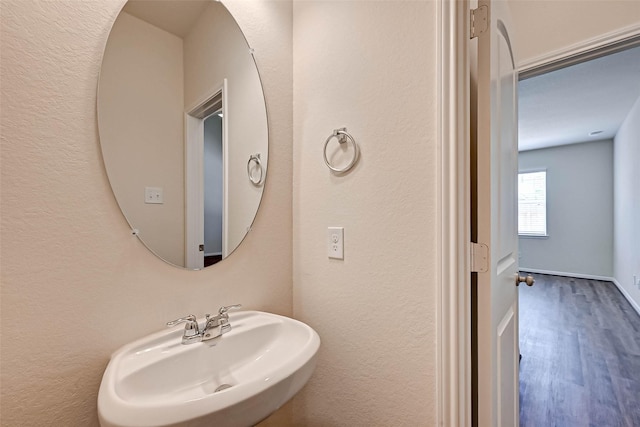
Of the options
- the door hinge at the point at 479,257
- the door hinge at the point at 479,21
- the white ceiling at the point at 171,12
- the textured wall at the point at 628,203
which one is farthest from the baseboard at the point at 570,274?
the white ceiling at the point at 171,12

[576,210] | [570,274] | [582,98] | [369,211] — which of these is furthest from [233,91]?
[570,274]

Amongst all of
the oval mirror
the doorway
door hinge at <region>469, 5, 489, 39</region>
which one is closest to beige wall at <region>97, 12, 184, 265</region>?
the oval mirror

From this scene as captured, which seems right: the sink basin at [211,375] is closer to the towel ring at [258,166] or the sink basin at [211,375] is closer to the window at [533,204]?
the towel ring at [258,166]

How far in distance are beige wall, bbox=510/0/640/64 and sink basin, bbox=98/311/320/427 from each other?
1.89 metres

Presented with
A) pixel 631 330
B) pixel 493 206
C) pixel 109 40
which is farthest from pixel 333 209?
pixel 631 330

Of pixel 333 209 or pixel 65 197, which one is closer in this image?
pixel 65 197

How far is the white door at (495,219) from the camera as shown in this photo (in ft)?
2.84

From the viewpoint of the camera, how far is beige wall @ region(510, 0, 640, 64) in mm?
1386

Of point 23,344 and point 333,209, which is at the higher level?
point 333,209

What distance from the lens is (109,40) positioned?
812 mm

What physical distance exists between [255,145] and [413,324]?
0.88 meters

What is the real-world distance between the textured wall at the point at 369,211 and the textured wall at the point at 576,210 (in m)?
6.31

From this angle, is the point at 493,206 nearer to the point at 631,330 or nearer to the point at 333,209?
the point at 333,209

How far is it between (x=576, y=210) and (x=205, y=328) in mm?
6921
